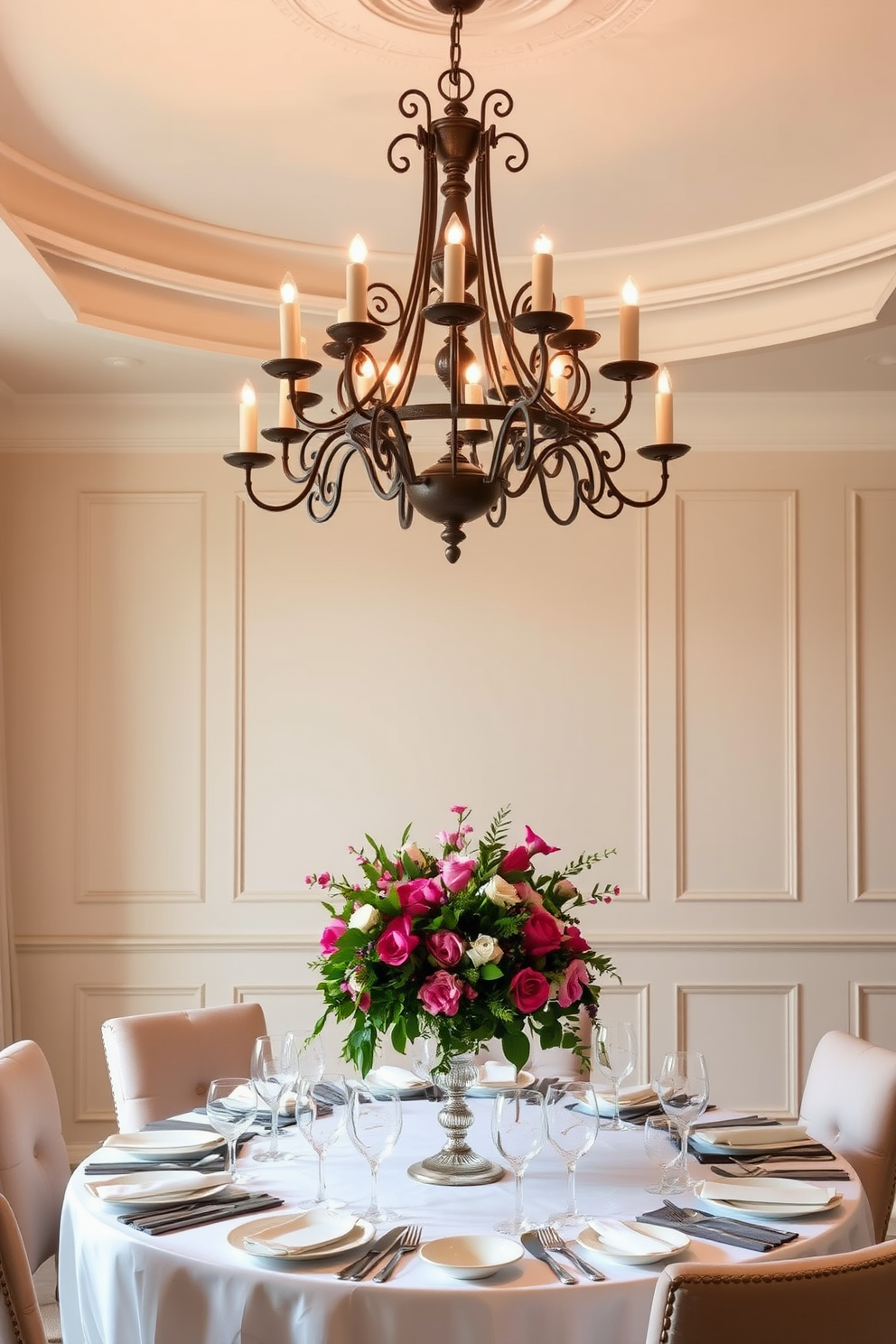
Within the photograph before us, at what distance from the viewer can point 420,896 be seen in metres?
2.26

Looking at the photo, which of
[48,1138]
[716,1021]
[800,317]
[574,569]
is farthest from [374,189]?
[716,1021]

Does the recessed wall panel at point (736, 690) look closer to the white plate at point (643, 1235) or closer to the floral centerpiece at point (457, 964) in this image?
the floral centerpiece at point (457, 964)

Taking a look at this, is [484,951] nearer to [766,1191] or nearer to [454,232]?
[766,1191]

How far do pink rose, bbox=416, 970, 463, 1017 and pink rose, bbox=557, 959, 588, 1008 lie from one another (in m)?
0.20

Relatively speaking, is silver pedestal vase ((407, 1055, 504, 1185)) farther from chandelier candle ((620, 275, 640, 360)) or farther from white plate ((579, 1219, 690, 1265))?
chandelier candle ((620, 275, 640, 360))

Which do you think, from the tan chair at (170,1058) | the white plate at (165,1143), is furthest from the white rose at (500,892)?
the tan chair at (170,1058)

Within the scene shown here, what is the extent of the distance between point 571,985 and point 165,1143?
2.85 feet

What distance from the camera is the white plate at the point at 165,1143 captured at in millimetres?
2369

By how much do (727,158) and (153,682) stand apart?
2.73m

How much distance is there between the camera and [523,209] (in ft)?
11.5

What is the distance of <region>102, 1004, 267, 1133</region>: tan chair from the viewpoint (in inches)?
118

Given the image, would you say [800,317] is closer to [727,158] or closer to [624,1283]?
[727,158]

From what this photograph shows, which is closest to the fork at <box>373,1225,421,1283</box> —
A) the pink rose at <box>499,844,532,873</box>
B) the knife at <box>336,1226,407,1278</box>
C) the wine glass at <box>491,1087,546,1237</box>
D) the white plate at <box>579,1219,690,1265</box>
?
the knife at <box>336,1226,407,1278</box>

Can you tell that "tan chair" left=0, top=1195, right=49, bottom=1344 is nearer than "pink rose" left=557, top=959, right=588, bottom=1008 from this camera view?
Yes
